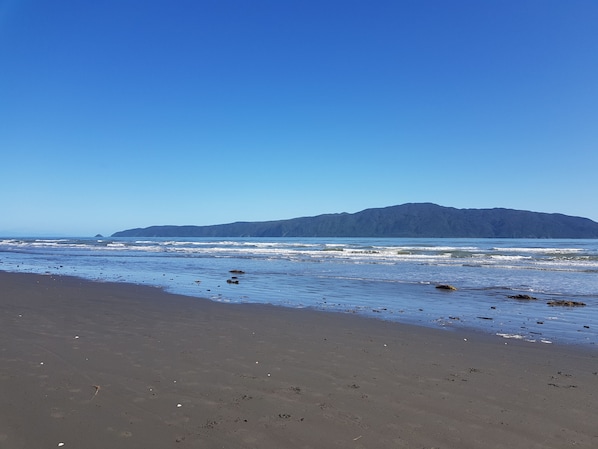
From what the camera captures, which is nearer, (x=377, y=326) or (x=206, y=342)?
(x=206, y=342)

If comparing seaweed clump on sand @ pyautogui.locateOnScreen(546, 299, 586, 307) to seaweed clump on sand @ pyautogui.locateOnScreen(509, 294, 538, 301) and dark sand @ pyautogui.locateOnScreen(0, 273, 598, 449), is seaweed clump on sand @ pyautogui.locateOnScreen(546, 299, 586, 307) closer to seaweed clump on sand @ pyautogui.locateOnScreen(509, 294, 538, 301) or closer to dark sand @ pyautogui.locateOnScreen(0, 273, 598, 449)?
seaweed clump on sand @ pyautogui.locateOnScreen(509, 294, 538, 301)

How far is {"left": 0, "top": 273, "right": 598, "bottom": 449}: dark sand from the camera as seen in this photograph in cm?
430

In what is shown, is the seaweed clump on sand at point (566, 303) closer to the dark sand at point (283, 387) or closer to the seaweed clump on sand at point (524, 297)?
the seaweed clump on sand at point (524, 297)

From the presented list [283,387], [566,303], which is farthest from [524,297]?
[283,387]

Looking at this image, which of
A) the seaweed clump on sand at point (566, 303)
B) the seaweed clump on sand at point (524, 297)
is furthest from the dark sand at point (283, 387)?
the seaweed clump on sand at point (524, 297)

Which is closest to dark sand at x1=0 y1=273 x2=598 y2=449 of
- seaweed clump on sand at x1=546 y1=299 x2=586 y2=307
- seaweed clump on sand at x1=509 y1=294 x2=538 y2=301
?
seaweed clump on sand at x1=546 y1=299 x2=586 y2=307

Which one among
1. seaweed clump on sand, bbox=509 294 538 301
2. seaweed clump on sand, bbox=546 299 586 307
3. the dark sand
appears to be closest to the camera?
the dark sand

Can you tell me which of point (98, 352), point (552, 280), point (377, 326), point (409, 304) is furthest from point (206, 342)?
point (552, 280)

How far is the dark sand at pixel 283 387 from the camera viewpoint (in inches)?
169

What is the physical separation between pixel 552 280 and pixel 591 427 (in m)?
18.5

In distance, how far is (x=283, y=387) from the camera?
570 cm

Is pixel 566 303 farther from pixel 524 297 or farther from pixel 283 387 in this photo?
pixel 283 387

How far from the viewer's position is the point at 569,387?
593 centimetres

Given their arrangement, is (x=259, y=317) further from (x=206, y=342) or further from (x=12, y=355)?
(x=12, y=355)
